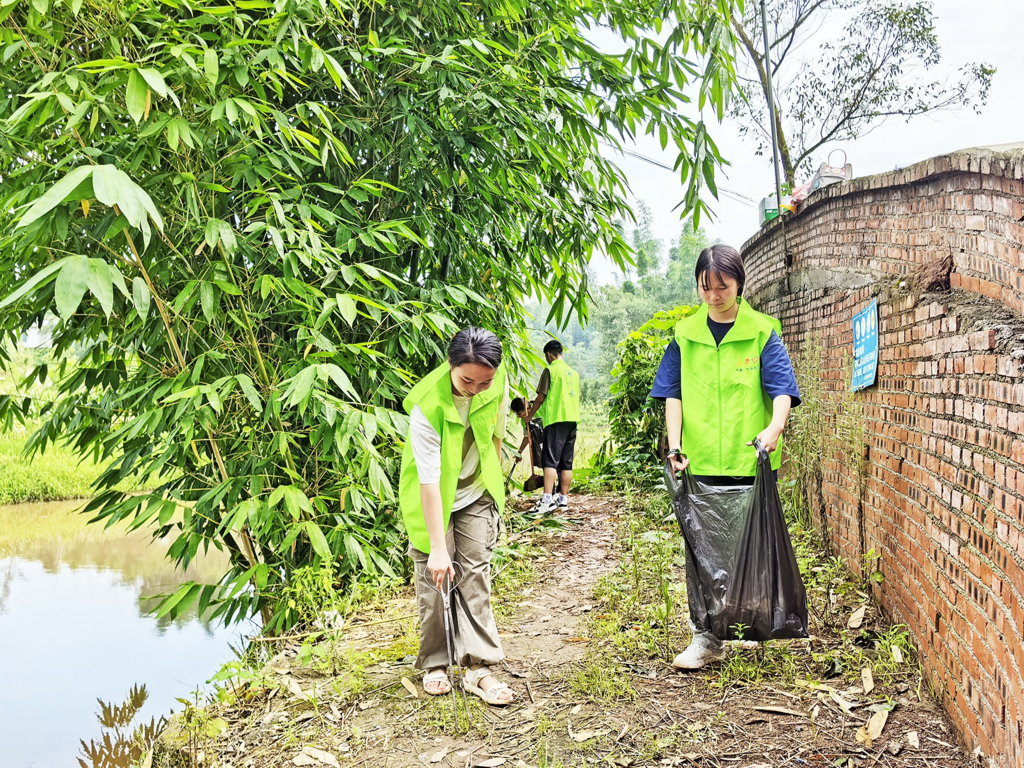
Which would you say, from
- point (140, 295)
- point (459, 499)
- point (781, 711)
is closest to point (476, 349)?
point (459, 499)

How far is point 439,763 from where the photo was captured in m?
2.59

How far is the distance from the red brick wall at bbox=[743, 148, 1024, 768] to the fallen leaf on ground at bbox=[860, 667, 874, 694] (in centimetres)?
20

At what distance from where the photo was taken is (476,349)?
104 inches

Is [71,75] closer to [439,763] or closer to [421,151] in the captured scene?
[421,151]

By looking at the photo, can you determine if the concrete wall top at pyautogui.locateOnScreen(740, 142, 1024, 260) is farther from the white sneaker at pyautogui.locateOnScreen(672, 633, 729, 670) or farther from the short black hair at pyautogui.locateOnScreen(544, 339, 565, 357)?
the short black hair at pyautogui.locateOnScreen(544, 339, 565, 357)

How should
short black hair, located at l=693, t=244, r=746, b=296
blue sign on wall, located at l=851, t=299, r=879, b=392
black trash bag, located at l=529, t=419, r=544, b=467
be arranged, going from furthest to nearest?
1. black trash bag, located at l=529, t=419, r=544, b=467
2. blue sign on wall, located at l=851, t=299, r=879, b=392
3. short black hair, located at l=693, t=244, r=746, b=296

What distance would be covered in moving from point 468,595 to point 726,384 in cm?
133

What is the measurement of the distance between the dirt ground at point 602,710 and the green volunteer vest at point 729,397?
854mm

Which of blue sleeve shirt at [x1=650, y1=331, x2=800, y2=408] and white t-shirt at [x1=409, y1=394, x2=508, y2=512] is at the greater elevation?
blue sleeve shirt at [x1=650, y1=331, x2=800, y2=408]

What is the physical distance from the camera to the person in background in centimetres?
679

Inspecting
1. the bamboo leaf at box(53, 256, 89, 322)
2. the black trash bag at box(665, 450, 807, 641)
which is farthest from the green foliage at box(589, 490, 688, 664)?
the bamboo leaf at box(53, 256, 89, 322)

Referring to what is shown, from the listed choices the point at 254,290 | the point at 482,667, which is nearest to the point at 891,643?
the point at 482,667

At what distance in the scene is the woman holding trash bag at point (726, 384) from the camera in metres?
2.85

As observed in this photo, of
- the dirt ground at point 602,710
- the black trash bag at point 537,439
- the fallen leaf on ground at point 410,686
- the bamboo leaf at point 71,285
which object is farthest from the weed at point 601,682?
the black trash bag at point 537,439
